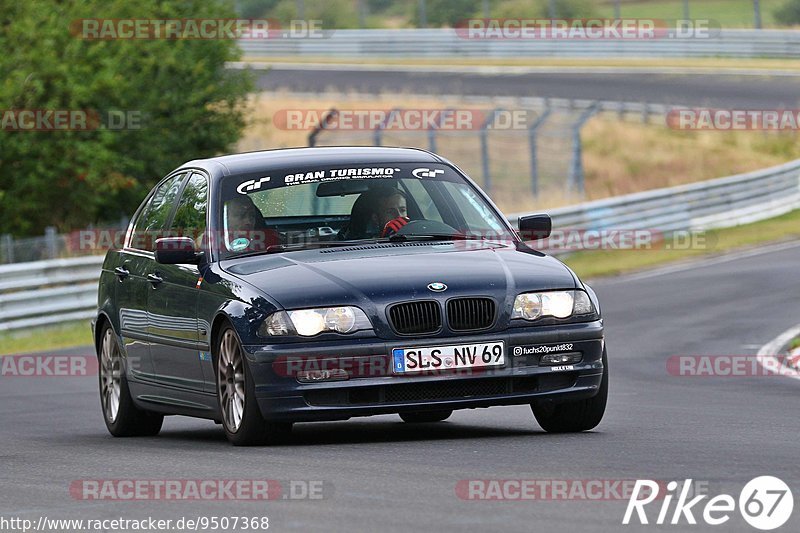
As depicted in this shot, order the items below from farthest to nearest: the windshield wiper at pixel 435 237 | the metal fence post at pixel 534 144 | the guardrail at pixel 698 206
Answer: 1. the metal fence post at pixel 534 144
2. the guardrail at pixel 698 206
3. the windshield wiper at pixel 435 237

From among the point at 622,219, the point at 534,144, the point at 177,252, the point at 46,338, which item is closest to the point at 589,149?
the point at 534,144

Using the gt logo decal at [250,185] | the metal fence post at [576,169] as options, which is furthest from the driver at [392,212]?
the metal fence post at [576,169]

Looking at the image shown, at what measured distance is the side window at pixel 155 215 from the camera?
10.6 metres

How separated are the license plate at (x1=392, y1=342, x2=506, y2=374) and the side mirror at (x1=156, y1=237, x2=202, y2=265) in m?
1.64

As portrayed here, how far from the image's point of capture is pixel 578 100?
4619cm

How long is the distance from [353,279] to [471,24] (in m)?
51.7

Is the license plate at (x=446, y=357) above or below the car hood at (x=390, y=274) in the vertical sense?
below

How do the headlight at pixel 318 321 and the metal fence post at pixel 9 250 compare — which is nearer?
the headlight at pixel 318 321

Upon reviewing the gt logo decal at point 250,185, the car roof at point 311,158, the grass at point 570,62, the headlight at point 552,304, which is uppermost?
the car roof at point 311,158

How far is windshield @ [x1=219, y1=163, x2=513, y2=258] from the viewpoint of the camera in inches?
377

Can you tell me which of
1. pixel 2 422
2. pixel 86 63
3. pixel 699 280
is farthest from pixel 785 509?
pixel 86 63

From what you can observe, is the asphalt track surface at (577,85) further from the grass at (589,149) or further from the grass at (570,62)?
the grass at (570,62)

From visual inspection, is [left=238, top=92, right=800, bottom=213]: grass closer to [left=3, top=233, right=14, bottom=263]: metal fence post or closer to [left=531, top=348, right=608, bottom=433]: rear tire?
[left=3, top=233, right=14, bottom=263]: metal fence post

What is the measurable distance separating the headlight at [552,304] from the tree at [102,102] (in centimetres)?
2105
